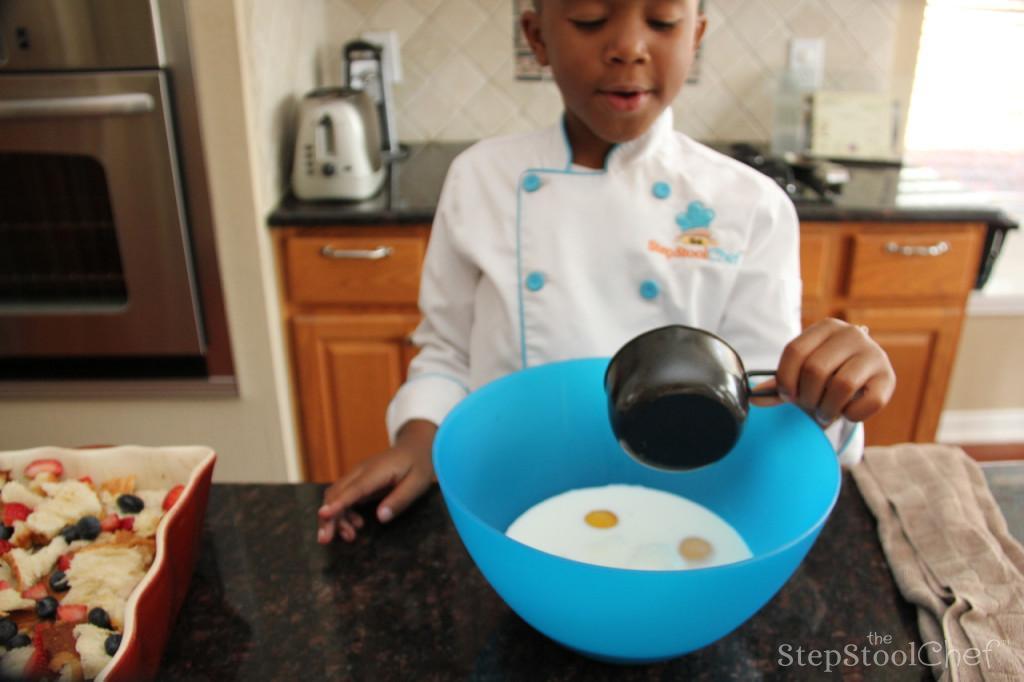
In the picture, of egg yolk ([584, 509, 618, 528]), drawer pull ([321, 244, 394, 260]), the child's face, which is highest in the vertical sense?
the child's face

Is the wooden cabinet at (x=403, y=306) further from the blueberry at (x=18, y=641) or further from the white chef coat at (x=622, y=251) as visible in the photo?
the blueberry at (x=18, y=641)

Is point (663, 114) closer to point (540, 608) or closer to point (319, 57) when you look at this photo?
point (540, 608)

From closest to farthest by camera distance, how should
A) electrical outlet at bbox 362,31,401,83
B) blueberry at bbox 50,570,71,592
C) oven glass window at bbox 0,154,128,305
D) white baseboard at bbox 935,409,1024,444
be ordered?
blueberry at bbox 50,570,71,592 < oven glass window at bbox 0,154,128,305 < electrical outlet at bbox 362,31,401,83 < white baseboard at bbox 935,409,1024,444

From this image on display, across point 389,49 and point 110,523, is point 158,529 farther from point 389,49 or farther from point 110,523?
point 389,49

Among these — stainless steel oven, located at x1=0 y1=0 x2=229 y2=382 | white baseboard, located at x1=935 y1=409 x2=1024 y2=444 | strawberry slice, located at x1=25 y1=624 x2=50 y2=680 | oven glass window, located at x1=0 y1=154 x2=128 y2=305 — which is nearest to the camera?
strawberry slice, located at x1=25 y1=624 x2=50 y2=680

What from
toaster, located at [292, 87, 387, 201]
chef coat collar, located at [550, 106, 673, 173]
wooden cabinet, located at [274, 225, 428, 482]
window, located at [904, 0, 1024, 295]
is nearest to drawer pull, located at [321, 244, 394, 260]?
wooden cabinet, located at [274, 225, 428, 482]

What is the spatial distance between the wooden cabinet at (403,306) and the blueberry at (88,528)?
1173 mm

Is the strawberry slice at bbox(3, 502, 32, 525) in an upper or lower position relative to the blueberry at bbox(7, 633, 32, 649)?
upper

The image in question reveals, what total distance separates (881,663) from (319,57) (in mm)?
1984

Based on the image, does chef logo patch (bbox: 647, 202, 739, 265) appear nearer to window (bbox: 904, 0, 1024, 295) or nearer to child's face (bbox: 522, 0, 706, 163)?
child's face (bbox: 522, 0, 706, 163)

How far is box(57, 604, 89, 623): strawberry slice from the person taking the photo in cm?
56

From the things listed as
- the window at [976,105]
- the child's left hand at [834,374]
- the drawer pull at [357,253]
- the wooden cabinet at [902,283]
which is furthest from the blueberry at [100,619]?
the window at [976,105]

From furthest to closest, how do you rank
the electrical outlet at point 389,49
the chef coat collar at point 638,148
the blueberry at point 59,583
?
the electrical outlet at point 389,49
the chef coat collar at point 638,148
the blueberry at point 59,583

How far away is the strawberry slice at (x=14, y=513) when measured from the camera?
0.64 m
